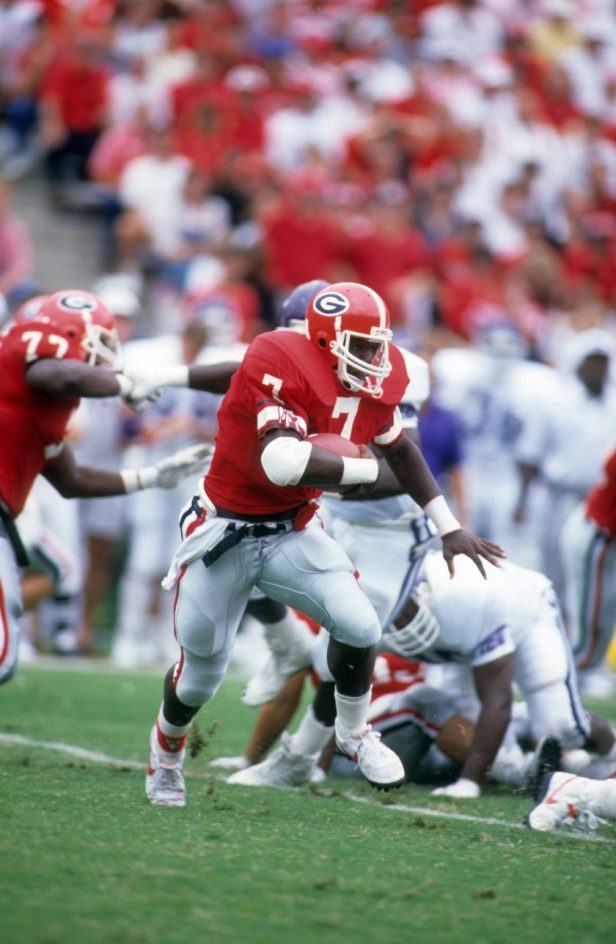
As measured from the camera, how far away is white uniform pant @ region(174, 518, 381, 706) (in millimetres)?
4391

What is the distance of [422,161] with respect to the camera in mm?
13297

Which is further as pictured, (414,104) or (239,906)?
(414,104)

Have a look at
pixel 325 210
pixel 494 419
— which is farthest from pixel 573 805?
pixel 325 210

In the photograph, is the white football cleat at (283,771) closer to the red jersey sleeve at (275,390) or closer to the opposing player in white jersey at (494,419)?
the red jersey sleeve at (275,390)

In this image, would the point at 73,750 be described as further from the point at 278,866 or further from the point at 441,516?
the point at 278,866

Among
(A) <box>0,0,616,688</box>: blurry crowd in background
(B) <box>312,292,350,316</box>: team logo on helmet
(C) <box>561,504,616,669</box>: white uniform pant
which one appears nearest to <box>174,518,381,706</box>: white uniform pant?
(B) <box>312,292,350,316</box>: team logo on helmet

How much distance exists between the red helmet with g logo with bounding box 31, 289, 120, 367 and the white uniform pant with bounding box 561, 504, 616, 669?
2690 millimetres

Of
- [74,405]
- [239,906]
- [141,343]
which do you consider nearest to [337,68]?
[141,343]

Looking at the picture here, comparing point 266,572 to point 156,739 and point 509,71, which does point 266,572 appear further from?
point 509,71

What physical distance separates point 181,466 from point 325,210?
6.38 metres

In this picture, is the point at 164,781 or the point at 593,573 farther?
the point at 593,573

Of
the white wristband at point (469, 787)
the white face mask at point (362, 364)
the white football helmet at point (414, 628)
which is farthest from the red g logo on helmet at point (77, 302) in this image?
the white wristband at point (469, 787)

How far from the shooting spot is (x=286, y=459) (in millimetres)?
4105

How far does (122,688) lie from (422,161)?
7.05 metres
